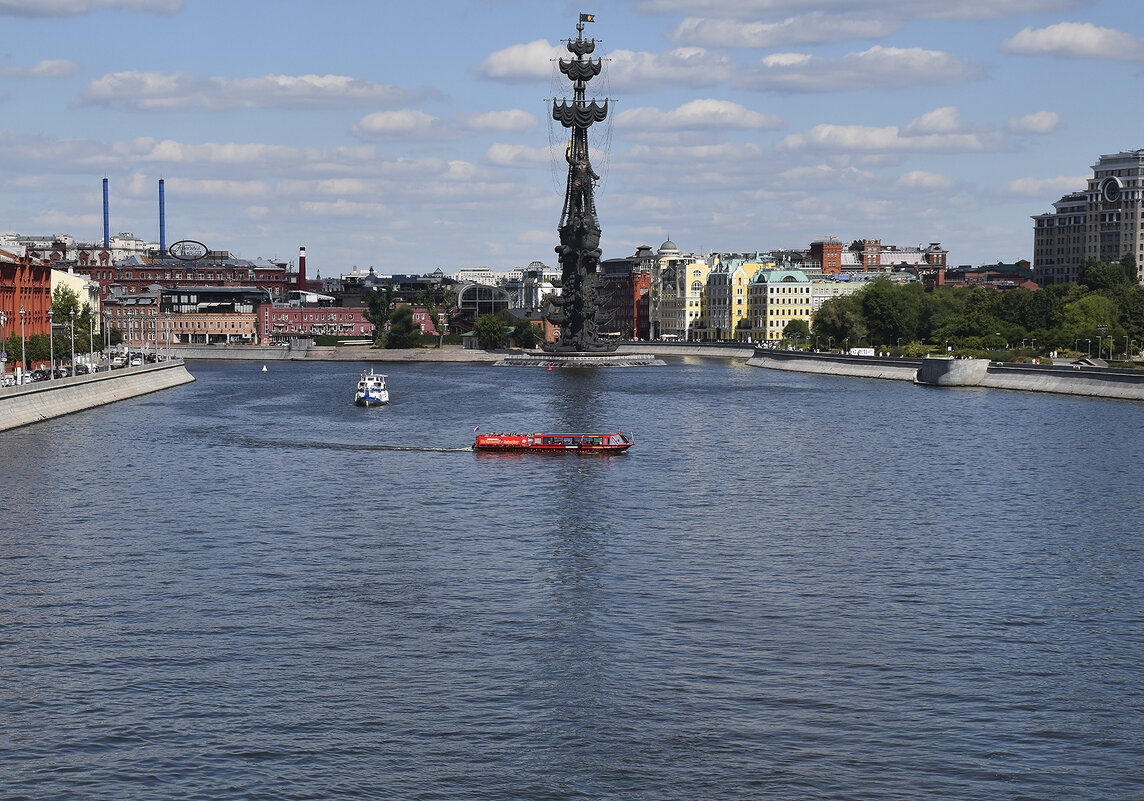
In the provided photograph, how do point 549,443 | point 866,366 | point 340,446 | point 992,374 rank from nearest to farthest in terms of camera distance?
point 549,443
point 340,446
point 992,374
point 866,366

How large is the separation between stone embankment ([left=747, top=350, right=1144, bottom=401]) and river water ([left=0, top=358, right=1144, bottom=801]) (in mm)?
49537

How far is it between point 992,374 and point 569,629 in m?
121

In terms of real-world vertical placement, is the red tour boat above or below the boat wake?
above

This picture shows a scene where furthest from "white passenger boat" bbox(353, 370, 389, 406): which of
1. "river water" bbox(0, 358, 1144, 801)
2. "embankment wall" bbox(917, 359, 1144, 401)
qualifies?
"embankment wall" bbox(917, 359, 1144, 401)

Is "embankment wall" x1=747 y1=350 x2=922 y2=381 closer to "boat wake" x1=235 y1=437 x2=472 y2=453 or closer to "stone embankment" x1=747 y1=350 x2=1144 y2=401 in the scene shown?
"stone embankment" x1=747 y1=350 x2=1144 y2=401

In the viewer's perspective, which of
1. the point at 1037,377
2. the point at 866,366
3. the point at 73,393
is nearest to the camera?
the point at 73,393

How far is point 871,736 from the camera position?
31.2m

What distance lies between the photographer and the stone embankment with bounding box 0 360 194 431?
95.8 m

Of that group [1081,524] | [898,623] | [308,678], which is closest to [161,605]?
[308,678]

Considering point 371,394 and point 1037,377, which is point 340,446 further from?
point 1037,377

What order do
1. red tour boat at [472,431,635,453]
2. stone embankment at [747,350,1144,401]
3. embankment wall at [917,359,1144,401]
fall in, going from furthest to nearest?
stone embankment at [747,350,1144,401]
embankment wall at [917,359,1144,401]
red tour boat at [472,431,635,453]

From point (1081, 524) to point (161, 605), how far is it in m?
36.6

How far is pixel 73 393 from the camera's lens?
11250 centimetres

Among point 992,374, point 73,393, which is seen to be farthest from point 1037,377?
point 73,393
